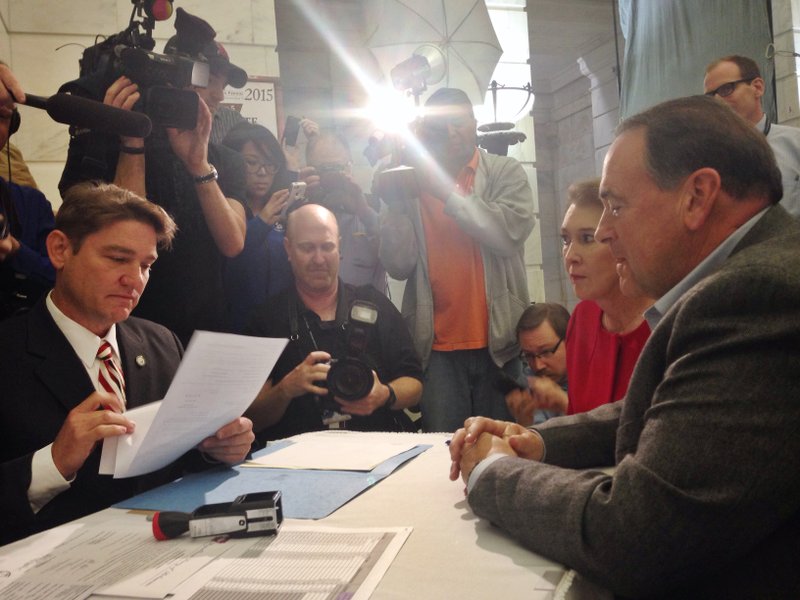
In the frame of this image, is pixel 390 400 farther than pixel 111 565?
Yes

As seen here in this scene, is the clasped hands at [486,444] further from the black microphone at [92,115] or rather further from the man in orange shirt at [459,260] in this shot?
the man in orange shirt at [459,260]

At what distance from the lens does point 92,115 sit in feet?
6.12

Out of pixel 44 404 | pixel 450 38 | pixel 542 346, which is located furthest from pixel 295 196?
pixel 450 38

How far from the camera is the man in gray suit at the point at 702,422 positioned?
79 cm

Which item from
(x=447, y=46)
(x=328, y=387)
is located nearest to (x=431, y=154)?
(x=328, y=387)

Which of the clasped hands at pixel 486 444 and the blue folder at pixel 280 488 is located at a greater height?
the clasped hands at pixel 486 444

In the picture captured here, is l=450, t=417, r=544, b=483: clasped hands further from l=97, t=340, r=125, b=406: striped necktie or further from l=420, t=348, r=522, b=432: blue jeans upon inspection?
l=420, t=348, r=522, b=432: blue jeans

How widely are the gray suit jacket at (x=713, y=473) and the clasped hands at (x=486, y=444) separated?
0.27 m

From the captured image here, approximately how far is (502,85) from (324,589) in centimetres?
425

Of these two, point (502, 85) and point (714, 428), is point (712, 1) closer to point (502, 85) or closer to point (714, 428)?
point (502, 85)

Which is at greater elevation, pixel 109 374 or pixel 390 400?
pixel 109 374

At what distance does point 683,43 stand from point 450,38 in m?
1.48

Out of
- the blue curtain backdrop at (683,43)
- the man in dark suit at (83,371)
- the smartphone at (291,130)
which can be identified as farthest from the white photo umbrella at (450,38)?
the man in dark suit at (83,371)

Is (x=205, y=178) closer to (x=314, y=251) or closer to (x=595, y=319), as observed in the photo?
(x=314, y=251)
